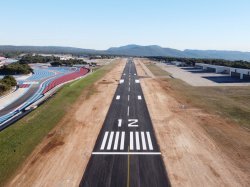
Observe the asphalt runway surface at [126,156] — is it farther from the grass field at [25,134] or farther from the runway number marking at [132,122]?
the grass field at [25,134]

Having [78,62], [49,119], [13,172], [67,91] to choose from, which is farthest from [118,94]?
[78,62]

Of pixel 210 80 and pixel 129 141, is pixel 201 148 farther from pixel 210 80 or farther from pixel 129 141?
pixel 210 80

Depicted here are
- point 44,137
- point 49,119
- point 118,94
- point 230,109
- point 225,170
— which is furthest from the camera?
point 118,94

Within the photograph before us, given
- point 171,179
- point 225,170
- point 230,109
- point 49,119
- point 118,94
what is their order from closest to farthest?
1. point 171,179
2. point 225,170
3. point 49,119
4. point 230,109
5. point 118,94

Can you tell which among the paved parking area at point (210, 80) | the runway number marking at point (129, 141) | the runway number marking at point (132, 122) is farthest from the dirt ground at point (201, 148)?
the paved parking area at point (210, 80)

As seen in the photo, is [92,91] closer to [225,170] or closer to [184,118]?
[184,118]

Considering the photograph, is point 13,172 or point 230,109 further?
point 230,109
